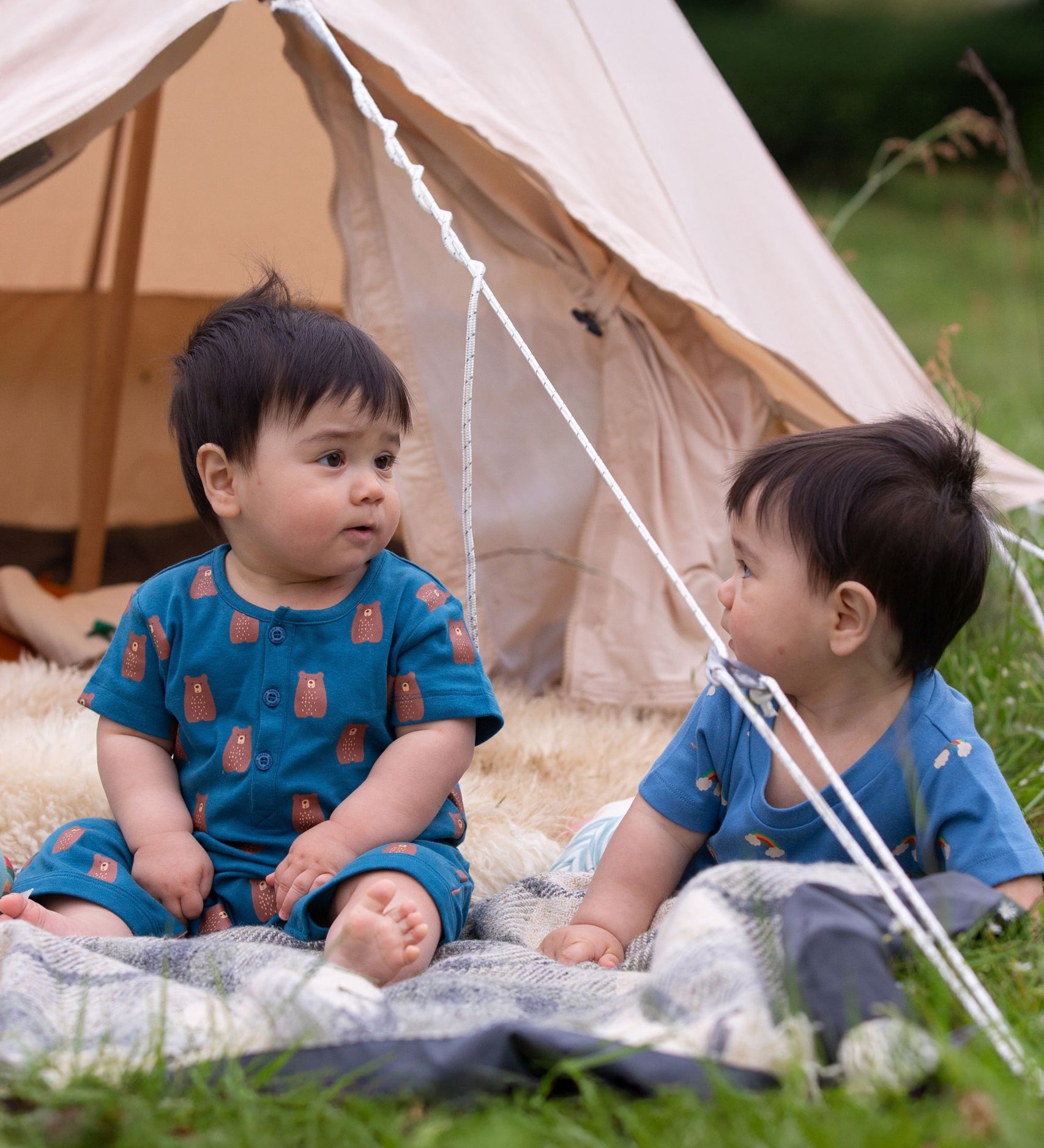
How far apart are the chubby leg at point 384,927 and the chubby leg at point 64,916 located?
0.24 meters

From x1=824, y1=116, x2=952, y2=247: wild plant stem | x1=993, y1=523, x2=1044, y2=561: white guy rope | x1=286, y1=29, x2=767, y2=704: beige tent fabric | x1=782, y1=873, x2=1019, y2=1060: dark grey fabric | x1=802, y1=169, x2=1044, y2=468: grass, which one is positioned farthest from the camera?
x1=802, y1=169, x2=1044, y2=468: grass

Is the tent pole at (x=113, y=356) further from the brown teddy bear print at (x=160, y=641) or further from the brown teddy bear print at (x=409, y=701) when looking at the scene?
the brown teddy bear print at (x=409, y=701)

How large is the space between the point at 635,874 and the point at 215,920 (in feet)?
1.62

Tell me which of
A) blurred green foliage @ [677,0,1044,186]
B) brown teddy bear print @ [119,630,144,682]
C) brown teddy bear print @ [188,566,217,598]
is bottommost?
brown teddy bear print @ [119,630,144,682]

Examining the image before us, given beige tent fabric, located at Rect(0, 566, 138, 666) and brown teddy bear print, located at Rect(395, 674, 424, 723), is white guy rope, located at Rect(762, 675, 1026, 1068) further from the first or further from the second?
beige tent fabric, located at Rect(0, 566, 138, 666)

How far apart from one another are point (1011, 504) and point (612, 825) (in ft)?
3.58

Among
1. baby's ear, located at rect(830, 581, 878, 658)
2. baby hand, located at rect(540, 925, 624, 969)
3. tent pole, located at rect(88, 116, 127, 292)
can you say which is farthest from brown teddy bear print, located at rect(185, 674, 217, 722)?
tent pole, located at rect(88, 116, 127, 292)

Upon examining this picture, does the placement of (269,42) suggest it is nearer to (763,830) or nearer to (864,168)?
(763,830)

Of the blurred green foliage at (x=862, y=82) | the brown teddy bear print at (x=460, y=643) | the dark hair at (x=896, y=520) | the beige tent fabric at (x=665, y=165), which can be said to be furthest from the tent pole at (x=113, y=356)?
the blurred green foliage at (x=862, y=82)

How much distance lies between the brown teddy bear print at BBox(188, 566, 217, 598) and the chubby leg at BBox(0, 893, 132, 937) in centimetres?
38

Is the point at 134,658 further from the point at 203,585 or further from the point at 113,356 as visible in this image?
the point at 113,356


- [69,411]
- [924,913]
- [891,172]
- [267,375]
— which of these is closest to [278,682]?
[267,375]

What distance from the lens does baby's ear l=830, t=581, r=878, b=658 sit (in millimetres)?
1465

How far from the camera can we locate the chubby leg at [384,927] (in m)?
1.33
